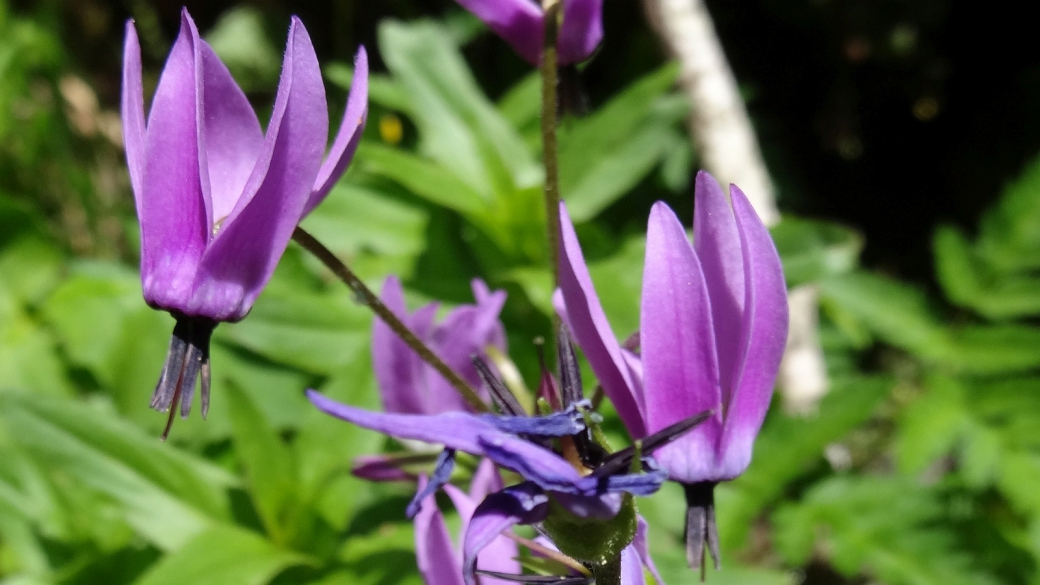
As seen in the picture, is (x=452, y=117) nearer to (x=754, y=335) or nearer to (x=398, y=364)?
(x=398, y=364)

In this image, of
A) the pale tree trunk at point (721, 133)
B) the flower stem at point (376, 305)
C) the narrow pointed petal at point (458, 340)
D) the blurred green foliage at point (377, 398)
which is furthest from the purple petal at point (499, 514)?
the pale tree trunk at point (721, 133)

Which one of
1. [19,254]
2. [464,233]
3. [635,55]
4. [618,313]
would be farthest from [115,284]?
[635,55]

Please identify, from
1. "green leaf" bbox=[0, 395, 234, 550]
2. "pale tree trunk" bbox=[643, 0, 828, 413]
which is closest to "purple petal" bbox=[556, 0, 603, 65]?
"green leaf" bbox=[0, 395, 234, 550]

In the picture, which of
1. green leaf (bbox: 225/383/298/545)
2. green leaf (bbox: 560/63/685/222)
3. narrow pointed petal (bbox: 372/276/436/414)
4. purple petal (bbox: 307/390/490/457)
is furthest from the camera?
green leaf (bbox: 560/63/685/222)

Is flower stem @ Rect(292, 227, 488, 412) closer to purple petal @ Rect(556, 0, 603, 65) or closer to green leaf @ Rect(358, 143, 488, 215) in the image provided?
purple petal @ Rect(556, 0, 603, 65)

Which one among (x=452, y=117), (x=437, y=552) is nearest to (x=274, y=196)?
(x=437, y=552)
